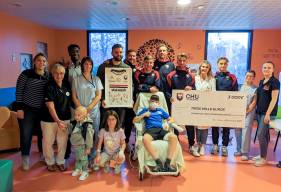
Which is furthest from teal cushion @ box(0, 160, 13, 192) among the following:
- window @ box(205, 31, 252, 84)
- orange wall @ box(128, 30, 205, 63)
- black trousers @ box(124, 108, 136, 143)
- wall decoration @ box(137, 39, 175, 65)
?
window @ box(205, 31, 252, 84)

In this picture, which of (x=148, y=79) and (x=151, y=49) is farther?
(x=151, y=49)

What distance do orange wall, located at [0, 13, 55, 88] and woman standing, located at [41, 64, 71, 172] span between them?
2735 mm

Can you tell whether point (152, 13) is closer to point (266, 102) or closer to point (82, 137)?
point (266, 102)

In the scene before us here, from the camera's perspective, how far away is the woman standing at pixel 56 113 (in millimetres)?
3027

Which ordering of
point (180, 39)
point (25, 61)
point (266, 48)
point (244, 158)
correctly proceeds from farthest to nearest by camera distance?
1. point (180, 39)
2. point (266, 48)
3. point (25, 61)
4. point (244, 158)

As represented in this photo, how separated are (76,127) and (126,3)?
2487 mm

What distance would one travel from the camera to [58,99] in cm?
307

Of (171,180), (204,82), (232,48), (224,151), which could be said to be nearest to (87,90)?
(171,180)

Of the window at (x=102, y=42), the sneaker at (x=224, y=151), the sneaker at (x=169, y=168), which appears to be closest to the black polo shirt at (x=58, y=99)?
the sneaker at (x=169, y=168)

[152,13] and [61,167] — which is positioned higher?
[152,13]

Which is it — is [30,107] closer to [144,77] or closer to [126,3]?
[144,77]

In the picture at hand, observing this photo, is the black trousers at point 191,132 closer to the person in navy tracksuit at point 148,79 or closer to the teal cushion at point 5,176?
the person in navy tracksuit at point 148,79

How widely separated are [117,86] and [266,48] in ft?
18.4

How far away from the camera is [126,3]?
430 centimetres
